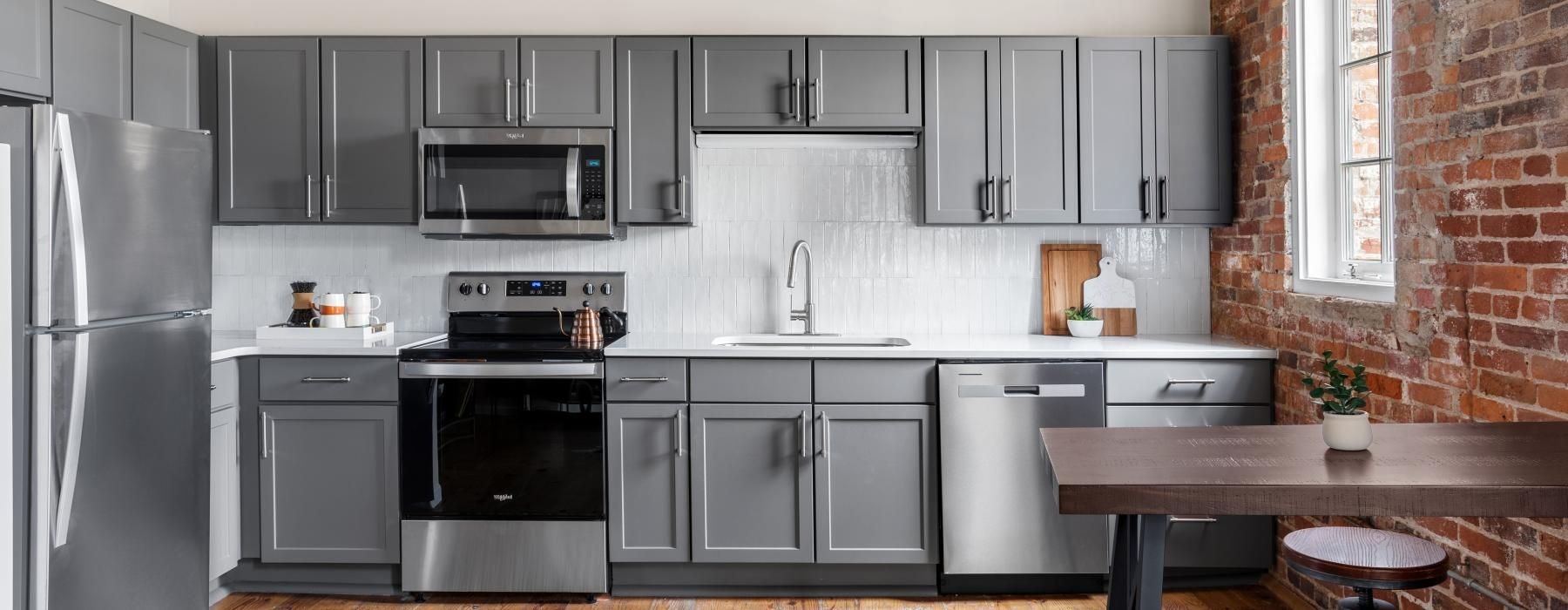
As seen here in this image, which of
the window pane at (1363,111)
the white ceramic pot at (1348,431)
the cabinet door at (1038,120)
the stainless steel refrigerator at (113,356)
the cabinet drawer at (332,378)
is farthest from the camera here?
the cabinet door at (1038,120)

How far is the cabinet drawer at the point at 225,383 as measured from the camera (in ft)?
10.2

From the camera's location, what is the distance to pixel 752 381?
10.6 feet

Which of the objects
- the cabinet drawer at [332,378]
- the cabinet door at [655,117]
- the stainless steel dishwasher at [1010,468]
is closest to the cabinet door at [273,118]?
the cabinet drawer at [332,378]

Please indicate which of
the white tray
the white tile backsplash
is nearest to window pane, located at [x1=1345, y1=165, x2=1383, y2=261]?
the white tile backsplash

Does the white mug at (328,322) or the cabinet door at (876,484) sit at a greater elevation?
the white mug at (328,322)

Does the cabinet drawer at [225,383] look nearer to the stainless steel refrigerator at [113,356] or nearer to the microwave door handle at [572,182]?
the stainless steel refrigerator at [113,356]

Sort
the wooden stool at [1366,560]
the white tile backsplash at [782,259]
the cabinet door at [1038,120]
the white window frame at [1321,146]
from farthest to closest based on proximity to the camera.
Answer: the white tile backsplash at [782,259] < the cabinet door at [1038,120] < the white window frame at [1321,146] < the wooden stool at [1366,560]

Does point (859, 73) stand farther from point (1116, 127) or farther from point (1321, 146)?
point (1321, 146)

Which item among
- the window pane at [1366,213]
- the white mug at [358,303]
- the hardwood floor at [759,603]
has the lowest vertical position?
the hardwood floor at [759,603]

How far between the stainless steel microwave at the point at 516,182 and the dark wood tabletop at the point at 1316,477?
2020 millimetres

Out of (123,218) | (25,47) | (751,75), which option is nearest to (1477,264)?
(751,75)

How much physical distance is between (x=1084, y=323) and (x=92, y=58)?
3356 mm

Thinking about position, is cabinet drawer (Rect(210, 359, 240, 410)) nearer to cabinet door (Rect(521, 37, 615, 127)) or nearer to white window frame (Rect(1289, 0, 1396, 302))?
cabinet door (Rect(521, 37, 615, 127))

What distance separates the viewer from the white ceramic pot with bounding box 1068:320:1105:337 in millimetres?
3644
